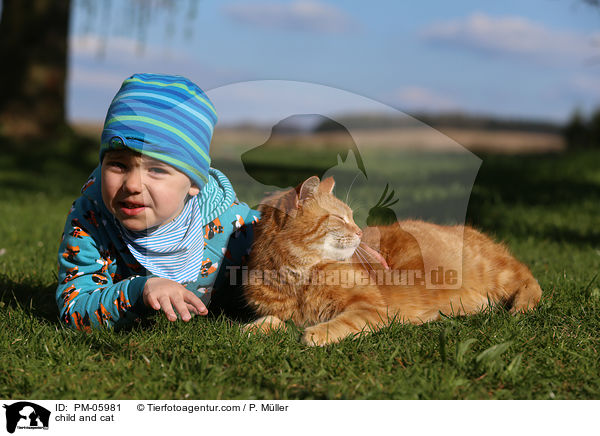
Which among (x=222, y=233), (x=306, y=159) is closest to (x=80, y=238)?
(x=222, y=233)

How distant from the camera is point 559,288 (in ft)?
11.3

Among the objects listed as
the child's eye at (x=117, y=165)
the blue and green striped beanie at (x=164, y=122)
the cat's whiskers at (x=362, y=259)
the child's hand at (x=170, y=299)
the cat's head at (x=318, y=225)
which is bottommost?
the child's hand at (x=170, y=299)

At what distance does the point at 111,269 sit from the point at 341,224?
124 centimetres

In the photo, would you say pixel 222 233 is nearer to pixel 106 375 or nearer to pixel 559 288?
pixel 106 375

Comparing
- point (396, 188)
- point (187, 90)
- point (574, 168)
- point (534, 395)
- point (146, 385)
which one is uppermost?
point (187, 90)

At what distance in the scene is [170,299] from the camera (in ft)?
8.24

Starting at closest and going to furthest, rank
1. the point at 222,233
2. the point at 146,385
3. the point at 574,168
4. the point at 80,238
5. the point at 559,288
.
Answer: the point at 146,385
the point at 80,238
the point at 222,233
the point at 559,288
the point at 574,168

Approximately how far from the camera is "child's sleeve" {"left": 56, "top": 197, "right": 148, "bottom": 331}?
8.73 feet

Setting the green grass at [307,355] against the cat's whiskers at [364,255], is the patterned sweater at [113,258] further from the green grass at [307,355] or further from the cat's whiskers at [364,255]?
the cat's whiskers at [364,255]

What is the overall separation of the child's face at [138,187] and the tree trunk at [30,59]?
956 cm

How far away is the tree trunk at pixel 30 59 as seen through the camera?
425 inches
